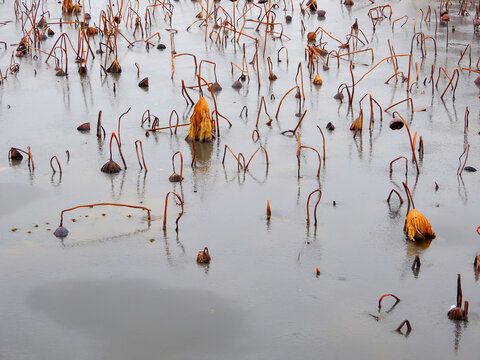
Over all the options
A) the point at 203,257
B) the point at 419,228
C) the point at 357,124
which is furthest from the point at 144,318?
the point at 357,124

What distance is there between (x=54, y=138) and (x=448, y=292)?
9.78ft

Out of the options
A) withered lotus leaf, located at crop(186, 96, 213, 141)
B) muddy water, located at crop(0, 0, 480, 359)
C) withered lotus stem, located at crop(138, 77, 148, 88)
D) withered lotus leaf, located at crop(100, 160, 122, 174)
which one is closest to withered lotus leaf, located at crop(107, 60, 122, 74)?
withered lotus stem, located at crop(138, 77, 148, 88)

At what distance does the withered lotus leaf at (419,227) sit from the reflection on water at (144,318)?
1.09m

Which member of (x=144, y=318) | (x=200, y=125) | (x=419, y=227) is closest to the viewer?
(x=144, y=318)

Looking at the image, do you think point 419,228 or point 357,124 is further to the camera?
point 357,124

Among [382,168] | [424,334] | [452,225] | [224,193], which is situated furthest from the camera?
[382,168]

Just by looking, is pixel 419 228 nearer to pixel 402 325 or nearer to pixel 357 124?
pixel 402 325

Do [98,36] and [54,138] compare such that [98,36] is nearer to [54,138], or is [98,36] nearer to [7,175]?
[54,138]

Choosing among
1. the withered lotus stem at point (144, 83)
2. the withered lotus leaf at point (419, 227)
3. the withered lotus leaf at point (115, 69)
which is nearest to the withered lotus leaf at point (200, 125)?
the withered lotus stem at point (144, 83)

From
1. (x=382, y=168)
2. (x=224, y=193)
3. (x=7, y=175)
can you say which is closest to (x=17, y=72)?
(x=7, y=175)

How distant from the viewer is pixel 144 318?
10.2 feet

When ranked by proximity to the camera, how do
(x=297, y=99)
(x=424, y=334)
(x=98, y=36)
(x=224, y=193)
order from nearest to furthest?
(x=424, y=334) < (x=224, y=193) < (x=297, y=99) < (x=98, y=36)

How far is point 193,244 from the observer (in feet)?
12.1

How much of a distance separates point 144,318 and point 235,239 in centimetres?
78
